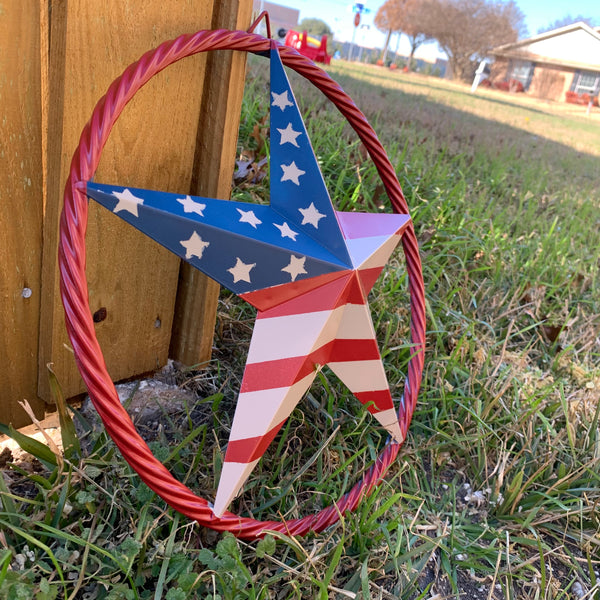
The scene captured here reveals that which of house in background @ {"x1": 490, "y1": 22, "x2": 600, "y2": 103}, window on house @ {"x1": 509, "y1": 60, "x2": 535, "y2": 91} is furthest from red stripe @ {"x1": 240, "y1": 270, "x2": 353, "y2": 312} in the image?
window on house @ {"x1": 509, "y1": 60, "x2": 535, "y2": 91}

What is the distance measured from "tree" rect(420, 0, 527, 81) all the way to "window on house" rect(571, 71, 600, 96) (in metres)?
4.73

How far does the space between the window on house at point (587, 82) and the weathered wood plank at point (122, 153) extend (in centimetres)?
3276

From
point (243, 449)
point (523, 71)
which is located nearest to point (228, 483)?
point (243, 449)

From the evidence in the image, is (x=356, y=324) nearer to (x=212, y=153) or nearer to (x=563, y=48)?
(x=212, y=153)

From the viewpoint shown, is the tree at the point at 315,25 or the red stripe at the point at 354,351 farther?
the tree at the point at 315,25

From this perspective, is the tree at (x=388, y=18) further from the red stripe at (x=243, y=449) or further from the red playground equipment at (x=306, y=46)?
the red stripe at (x=243, y=449)

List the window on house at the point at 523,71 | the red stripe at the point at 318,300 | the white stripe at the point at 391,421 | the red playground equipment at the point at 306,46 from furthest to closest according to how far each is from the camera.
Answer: the window on house at the point at 523,71, the red playground equipment at the point at 306,46, the white stripe at the point at 391,421, the red stripe at the point at 318,300

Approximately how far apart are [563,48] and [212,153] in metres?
34.5

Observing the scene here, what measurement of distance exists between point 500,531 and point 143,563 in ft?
2.66

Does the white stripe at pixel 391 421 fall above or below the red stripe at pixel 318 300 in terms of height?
below

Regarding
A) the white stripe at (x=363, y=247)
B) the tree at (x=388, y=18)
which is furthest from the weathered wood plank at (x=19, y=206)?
the tree at (x=388, y=18)

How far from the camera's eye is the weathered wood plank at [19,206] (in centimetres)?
100

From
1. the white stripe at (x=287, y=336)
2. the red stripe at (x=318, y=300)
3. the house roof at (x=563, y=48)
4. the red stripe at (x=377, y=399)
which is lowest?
the red stripe at (x=377, y=399)

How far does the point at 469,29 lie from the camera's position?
30781 mm
